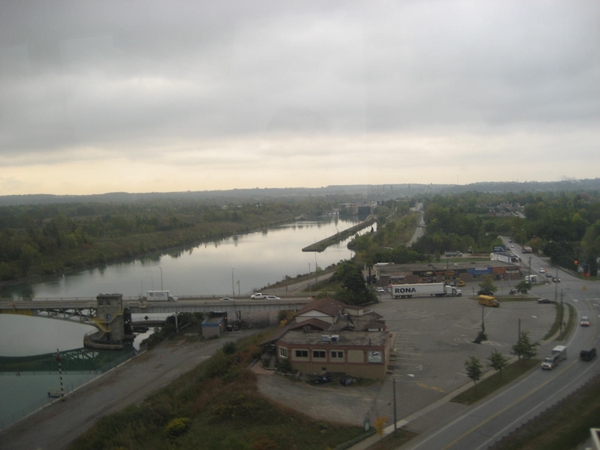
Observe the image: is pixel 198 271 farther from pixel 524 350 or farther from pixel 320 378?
pixel 524 350

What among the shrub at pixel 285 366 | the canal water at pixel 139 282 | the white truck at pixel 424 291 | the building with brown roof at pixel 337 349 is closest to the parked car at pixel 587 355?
the building with brown roof at pixel 337 349

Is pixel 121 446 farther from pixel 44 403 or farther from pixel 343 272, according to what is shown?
pixel 343 272

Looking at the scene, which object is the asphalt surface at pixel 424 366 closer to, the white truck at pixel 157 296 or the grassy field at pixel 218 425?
the grassy field at pixel 218 425

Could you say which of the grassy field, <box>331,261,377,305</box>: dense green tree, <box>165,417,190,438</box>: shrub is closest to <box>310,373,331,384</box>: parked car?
the grassy field

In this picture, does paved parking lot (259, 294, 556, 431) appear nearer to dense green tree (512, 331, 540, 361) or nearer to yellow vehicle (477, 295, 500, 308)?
yellow vehicle (477, 295, 500, 308)

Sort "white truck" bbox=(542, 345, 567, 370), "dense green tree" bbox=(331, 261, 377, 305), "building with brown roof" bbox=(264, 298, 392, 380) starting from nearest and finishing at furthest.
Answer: "white truck" bbox=(542, 345, 567, 370), "building with brown roof" bbox=(264, 298, 392, 380), "dense green tree" bbox=(331, 261, 377, 305)

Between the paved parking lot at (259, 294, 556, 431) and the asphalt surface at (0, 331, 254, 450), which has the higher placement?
the paved parking lot at (259, 294, 556, 431)
